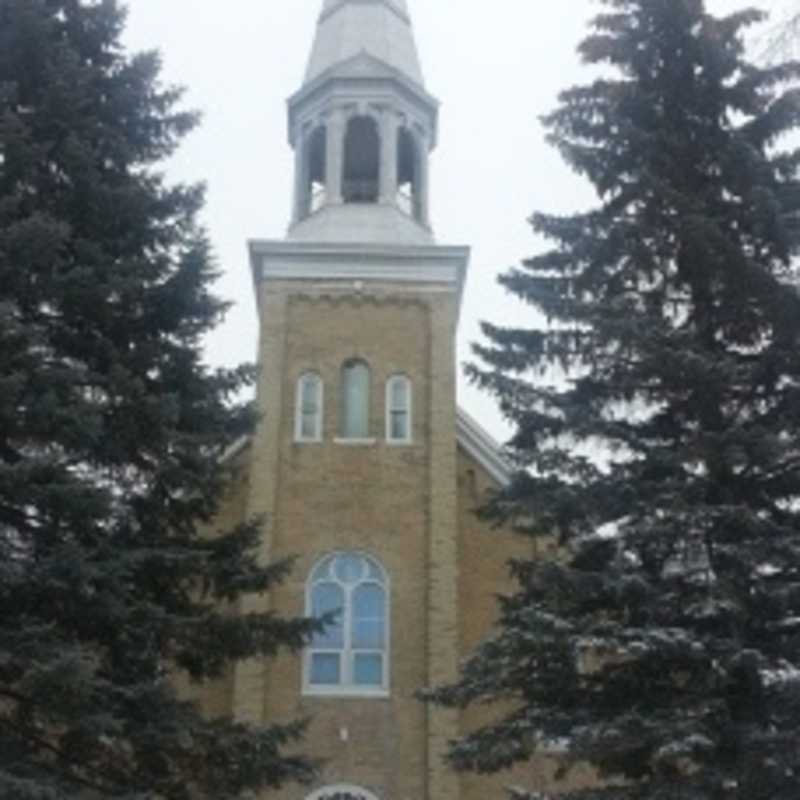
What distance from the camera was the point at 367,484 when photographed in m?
21.9

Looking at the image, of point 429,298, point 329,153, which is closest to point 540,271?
point 429,298

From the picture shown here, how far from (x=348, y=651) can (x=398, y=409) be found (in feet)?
13.3

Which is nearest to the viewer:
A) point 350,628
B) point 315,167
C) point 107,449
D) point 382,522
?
point 107,449

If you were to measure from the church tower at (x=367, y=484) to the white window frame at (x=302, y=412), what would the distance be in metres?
0.03

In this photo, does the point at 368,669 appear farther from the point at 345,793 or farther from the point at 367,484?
the point at 367,484

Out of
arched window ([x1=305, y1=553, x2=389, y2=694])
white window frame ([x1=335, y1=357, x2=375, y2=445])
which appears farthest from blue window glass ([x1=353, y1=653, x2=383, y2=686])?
white window frame ([x1=335, y1=357, x2=375, y2=445])

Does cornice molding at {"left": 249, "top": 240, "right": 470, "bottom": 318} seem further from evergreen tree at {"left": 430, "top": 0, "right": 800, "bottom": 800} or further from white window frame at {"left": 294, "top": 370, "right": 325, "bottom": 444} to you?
evergreen tree at {"left": 430, "top": 0, "right": 800, "bottom": 800}

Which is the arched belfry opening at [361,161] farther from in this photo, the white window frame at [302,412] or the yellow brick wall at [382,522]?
the white window frame at [302,412]

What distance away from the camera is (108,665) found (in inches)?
414

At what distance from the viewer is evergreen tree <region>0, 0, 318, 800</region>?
10.1 meters

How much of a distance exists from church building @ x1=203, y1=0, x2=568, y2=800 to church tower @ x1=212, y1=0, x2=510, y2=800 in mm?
24

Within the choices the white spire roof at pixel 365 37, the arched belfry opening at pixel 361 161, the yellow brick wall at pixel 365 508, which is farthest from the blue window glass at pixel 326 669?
the white spire roof at pixel 365 37

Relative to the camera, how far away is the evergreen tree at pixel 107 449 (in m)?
10.1

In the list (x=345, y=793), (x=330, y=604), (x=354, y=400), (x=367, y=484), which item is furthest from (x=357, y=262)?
(x=345, y=793)
